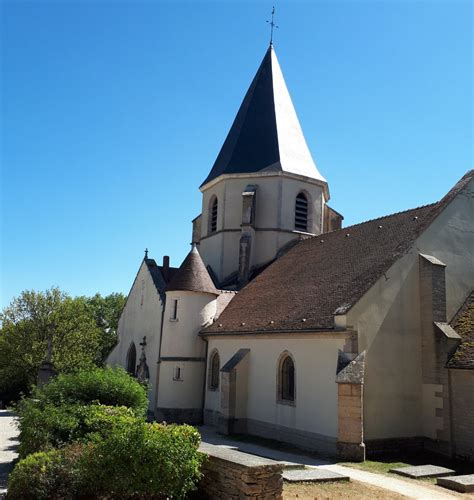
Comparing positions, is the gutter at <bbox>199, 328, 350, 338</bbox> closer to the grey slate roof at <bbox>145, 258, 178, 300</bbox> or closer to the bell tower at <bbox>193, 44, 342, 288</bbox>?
the grey slate roof at <bbox>145, 258, 178, 300</bbox>

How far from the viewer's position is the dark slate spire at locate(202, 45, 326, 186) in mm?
30391

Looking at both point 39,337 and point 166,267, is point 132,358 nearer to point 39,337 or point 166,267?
point 166,267

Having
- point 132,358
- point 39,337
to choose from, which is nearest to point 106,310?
point 39,337

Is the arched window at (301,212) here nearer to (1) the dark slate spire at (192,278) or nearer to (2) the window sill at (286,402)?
(1) the dark slate spire at (192,278)

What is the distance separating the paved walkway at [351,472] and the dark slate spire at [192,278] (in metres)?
7.17

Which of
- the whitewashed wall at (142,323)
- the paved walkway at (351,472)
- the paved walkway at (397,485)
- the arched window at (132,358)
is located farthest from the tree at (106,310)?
the paved walkway at (397,485)

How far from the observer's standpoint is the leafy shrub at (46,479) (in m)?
9.48

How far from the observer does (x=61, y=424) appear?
12336 mm

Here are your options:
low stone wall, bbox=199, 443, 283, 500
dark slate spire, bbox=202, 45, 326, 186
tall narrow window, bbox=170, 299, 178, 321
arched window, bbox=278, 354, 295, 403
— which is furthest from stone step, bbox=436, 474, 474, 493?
dark slate spire, bbox=202, 45, 326, 186

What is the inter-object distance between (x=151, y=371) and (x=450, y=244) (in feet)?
48.7

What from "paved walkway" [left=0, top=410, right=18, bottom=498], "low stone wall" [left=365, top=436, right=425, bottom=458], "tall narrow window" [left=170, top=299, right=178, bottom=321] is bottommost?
"paved walkway" [left=0, top=410, right=18, bottom=498]

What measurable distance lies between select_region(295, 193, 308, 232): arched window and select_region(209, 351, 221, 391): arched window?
9476 mm

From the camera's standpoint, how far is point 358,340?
16734 mm

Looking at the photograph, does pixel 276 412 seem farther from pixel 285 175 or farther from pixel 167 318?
pixel 285 175
